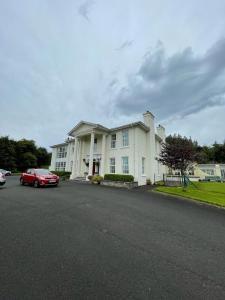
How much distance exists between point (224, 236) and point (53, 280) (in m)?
5.45

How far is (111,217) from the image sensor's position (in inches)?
284

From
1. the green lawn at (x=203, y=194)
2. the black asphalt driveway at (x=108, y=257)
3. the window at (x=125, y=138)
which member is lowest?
the black asphalt driveway at (x=108, y=257)

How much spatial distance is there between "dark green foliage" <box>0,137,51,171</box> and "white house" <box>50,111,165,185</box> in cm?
2820

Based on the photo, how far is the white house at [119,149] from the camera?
22.9m

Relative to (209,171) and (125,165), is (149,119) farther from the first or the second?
(209,171)

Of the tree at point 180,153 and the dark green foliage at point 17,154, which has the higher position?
the dark green foliage at point 17,154

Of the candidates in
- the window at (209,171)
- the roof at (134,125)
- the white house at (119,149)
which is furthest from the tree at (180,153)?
the window at (209,171)

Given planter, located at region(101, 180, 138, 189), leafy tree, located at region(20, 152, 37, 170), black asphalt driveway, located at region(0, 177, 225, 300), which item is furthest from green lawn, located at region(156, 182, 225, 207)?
leafy tree, located at region(20, 152, 37, 170)

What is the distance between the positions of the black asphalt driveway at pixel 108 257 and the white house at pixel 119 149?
1588 centimetres

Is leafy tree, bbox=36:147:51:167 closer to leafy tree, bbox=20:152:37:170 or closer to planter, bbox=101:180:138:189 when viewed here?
leafy tree, bbox=20:152:37:170

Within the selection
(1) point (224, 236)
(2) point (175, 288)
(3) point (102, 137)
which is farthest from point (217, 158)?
(2) point (175, 288)

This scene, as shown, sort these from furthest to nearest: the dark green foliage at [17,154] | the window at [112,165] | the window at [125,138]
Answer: the dark green foliage at [17,154] < the window at [112,165] < the window at [125,138]

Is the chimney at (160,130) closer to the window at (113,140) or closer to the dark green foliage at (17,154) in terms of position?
the window at (113,140)

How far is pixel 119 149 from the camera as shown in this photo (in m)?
24.5
